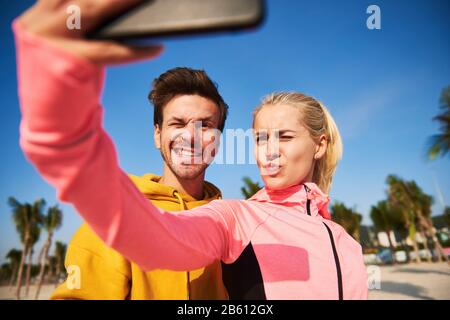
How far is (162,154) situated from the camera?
1.89 meters

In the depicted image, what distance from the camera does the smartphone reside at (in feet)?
1.42

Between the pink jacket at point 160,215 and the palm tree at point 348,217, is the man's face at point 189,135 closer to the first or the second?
the pink jacket at point 160,215

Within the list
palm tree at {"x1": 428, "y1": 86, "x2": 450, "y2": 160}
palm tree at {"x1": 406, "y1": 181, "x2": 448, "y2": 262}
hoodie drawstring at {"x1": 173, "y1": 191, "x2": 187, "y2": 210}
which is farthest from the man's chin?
palm tree at {"x1": 406, "y1": 181, "x2": 448, "y2": 262}

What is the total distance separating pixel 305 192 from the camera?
1372 mm

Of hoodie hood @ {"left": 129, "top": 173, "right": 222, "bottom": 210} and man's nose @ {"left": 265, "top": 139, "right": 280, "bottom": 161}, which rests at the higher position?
man's nose @ {"left": 265, "top": 139, "right": 280, "bottom": 161}

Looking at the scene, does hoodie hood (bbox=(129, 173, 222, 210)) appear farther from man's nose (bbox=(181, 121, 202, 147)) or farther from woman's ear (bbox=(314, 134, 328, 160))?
woman's ear (bbox=(314, 134, 328, 160))

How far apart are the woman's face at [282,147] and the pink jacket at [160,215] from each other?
0.25 feet

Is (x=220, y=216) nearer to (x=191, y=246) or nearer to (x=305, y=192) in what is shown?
(x=191, y=246)

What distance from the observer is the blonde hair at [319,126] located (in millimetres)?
1496

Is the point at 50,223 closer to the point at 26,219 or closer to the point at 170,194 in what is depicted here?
the point at 26,219

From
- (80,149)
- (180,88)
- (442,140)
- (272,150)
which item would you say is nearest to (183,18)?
(80,149)

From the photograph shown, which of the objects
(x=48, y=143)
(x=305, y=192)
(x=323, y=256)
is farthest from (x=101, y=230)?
(x=305, y=192)

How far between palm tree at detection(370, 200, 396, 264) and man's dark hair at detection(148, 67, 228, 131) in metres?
32.6
